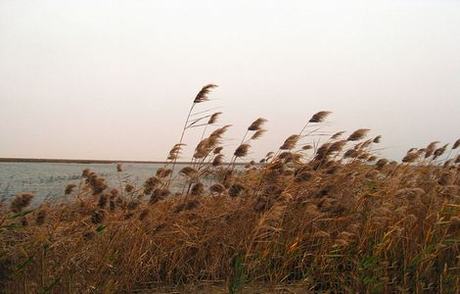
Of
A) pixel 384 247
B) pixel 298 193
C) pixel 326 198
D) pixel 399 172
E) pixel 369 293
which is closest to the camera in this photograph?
pixel 369 293

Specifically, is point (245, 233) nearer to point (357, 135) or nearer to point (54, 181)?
point (357, 135)

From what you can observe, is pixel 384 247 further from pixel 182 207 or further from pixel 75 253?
pixel 75 253

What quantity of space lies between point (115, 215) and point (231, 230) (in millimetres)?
1260

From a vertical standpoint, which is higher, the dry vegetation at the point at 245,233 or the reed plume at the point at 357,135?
the reed plume at the point at 357,135

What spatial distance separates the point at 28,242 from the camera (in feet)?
12.3

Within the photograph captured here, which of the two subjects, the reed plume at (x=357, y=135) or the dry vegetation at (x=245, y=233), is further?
the reed plume at (x=357, y=135)

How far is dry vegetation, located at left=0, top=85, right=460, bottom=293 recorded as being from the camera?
3709mm

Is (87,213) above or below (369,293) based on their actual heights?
above

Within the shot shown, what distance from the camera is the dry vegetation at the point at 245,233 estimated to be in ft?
12.2

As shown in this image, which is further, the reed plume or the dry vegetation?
the reed plume

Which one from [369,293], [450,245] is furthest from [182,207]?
[450,245]

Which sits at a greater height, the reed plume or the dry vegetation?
the reed plume

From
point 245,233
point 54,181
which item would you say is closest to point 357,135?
point 245,233

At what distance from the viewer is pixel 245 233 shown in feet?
14.9
